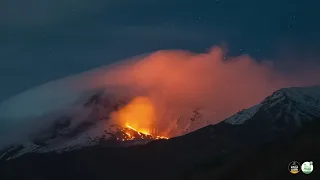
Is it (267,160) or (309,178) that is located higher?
(267,160)

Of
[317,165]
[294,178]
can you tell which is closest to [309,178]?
[317,165]

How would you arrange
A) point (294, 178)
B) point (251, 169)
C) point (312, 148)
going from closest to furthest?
point (294, 178) → point (312, 148) → point (251, 169)

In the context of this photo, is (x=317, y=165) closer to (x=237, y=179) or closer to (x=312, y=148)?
(x=312, y=148)

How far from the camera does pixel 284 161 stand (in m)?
180

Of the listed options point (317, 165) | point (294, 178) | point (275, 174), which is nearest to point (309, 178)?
point (317, 165)

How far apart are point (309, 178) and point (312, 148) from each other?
44911 millimetres

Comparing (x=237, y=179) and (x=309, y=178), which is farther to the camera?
(x=237, y=179)

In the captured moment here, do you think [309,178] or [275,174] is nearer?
[309,178]

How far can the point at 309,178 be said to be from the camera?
13662 centimetres

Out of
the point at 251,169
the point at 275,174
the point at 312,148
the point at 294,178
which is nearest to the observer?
the point at 294,178

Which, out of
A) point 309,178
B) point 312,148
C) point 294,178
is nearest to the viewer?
point 309,178

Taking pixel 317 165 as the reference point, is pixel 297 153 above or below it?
above

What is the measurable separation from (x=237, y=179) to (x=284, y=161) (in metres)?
Answer: 18.4

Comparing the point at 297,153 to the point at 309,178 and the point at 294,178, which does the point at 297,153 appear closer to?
the point at 294,178
